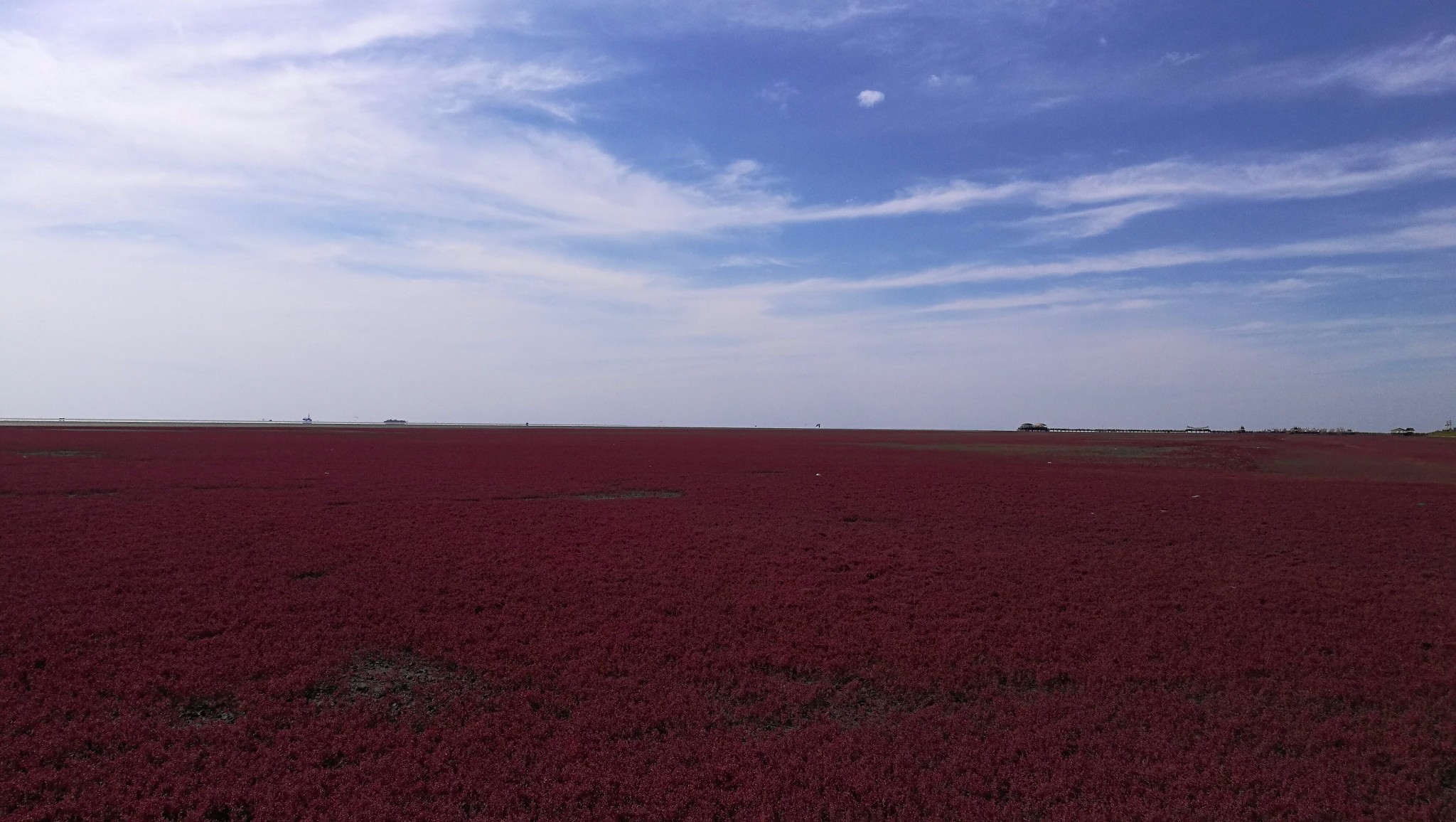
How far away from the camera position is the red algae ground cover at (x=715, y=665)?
617 cm

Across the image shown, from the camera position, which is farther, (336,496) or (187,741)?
(336,496)

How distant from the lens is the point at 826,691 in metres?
8.27

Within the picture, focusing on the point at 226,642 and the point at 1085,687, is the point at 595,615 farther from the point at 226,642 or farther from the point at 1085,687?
the point at 1085,687

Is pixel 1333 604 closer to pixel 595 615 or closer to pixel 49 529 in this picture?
pixel 595 615

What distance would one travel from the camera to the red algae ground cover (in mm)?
6172

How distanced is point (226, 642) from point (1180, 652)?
11.3 meters

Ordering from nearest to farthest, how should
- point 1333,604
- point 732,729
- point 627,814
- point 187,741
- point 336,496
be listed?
1. point 627,814
2. point 187,741
3. point 732,729
4. point 1333,604
5. point 336,496

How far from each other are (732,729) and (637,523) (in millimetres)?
10781

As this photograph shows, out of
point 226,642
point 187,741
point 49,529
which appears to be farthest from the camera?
point 49,529

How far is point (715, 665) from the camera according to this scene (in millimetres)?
8859

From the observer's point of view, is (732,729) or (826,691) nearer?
(732,729)

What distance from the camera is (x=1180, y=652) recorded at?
371 inches

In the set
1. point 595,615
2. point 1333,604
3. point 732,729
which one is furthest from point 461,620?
point 1333,604

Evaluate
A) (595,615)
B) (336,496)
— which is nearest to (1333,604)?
(595,615)
